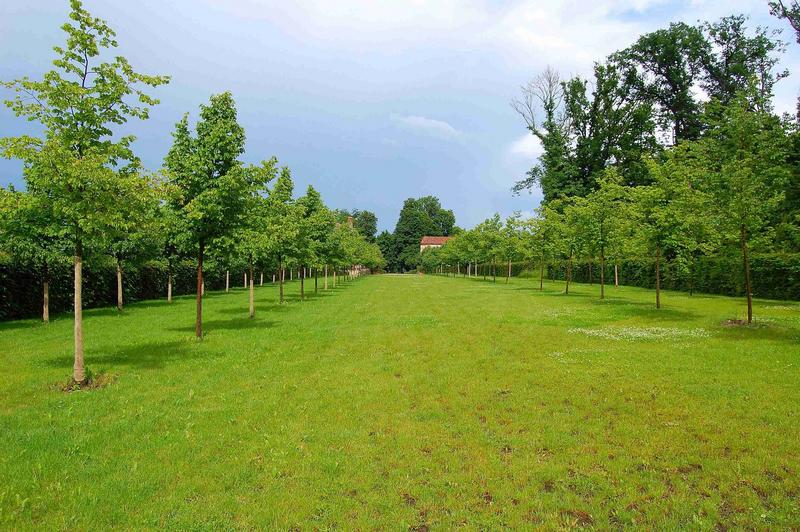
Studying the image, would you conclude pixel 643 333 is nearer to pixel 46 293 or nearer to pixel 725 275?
pixel 725 275

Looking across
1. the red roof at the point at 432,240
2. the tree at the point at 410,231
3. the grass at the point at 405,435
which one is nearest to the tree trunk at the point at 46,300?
the grass at the point at 405,435

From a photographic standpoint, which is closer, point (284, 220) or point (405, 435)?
point (405, 435)

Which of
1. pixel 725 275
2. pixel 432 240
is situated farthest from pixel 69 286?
pixel 432 240

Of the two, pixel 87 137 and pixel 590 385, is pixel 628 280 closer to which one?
pixel 590 385

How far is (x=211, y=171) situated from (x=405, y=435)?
11035mm

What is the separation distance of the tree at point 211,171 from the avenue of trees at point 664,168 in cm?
1581

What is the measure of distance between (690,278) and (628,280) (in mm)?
11421

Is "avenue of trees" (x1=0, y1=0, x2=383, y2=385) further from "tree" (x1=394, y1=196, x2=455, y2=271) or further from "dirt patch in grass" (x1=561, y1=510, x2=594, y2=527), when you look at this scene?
"tree" (x1=394, y1=196, x2=455, y2=271)

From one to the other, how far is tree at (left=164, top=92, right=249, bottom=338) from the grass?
11.8ft

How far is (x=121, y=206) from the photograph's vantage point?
31.9 feet

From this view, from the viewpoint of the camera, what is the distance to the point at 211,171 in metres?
14.7

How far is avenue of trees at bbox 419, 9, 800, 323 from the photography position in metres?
17.6

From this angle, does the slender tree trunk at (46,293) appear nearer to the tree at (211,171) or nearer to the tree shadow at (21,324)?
the tree shadow at (21,324)

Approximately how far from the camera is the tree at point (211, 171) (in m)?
14.0
